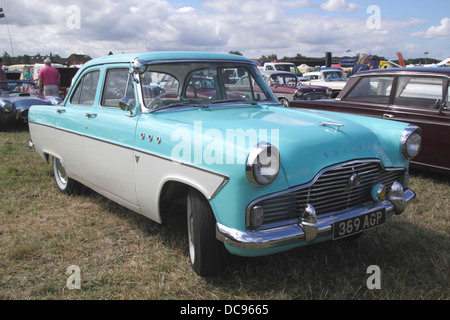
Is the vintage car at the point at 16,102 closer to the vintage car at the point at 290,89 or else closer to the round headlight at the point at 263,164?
the vintage car at the point at 290,89

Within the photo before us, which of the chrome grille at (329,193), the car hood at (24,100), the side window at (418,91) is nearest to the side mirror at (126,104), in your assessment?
the chrome grille at (329,193)

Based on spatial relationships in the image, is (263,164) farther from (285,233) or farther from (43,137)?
(43,137)

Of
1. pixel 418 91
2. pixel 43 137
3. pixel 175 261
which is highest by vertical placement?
pixel 418 91

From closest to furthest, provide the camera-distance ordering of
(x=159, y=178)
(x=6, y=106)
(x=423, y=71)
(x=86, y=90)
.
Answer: (x=159, y=178), (x=86, y=90), (x=423, y=71), (x=6, y=106)

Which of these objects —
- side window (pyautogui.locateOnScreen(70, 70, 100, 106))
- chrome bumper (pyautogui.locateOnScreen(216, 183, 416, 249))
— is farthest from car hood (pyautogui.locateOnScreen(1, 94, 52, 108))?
chrome bumper (pyautogui.locateOnScreen(216, 183, 416, 249))

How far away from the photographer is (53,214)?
4082mm

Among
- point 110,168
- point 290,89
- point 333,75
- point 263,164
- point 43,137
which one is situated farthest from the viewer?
point 333,75

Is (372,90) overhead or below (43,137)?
overhead

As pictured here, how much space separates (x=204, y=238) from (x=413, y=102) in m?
3.99

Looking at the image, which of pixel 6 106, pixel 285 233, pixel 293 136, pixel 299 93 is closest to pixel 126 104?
pixel 293 136

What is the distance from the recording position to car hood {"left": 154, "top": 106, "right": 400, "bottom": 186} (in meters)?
2.43

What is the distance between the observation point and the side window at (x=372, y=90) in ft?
18.5

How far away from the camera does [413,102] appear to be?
5.32 metres

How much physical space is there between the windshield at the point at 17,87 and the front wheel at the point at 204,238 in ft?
30.2
